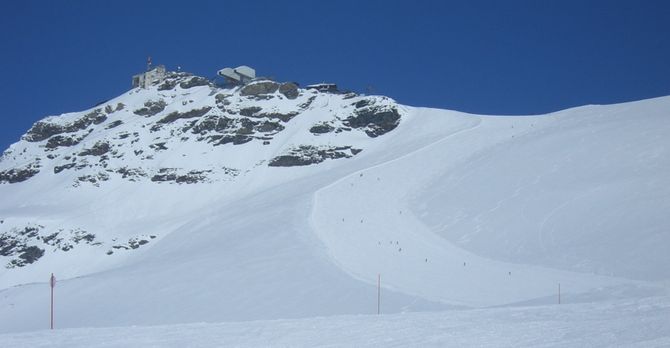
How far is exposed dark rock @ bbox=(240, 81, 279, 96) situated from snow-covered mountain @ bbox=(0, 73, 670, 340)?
11.5 inches

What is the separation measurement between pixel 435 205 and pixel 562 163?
25.2 ft

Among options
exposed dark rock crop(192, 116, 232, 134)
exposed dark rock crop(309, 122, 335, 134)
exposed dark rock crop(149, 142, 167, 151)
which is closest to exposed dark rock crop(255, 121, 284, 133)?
exposed dark rock crop(192, 116, 232, 134)

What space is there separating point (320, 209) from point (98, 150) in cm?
3808

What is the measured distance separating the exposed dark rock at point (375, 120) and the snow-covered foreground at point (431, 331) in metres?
53.0

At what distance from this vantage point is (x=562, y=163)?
125 ft

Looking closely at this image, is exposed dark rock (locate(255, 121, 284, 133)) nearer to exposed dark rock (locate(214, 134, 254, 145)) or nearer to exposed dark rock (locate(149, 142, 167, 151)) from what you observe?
exposed dark rock (locate(214, 134, 254, 145))

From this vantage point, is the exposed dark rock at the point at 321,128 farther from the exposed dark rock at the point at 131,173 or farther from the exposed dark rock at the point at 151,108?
the exposed dark rock at the point at 151,108

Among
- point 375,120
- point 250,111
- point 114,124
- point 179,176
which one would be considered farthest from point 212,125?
point 375,120

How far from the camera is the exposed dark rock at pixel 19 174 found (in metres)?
69.7


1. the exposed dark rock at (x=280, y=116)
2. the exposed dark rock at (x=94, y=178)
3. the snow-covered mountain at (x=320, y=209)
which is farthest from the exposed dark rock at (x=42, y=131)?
the exposed dark rock at (x=280, y=116)

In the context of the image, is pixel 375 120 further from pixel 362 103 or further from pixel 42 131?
pixel 42 131

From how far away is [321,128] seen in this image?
2667 inches

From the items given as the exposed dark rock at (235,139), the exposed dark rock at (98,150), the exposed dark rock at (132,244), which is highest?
the exposed dark rock at (235,139)

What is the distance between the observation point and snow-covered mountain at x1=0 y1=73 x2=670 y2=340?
2450 cm
